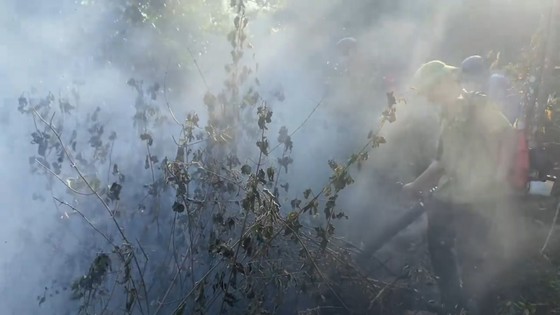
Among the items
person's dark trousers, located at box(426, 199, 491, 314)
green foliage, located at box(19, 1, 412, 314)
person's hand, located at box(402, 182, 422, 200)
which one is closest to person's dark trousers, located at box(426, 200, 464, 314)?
person's dark trousers, located at box(426, 199, 491, 314)

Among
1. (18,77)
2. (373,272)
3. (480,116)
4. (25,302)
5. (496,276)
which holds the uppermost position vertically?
(18,77)

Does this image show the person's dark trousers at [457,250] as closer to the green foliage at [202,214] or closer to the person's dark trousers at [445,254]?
the person's dark trousers at [445,254]

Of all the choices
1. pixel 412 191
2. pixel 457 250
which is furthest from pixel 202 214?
pixel 457 250

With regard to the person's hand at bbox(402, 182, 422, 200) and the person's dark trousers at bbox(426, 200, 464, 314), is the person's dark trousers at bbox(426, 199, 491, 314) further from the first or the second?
the person's hand at bbox(402, 182, 422, 200)

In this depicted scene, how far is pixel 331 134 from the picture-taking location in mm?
5293

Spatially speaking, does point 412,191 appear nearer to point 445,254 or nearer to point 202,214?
point 445,254

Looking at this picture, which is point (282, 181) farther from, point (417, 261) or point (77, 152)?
point (77, 152)

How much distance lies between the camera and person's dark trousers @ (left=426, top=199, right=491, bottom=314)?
3592mm

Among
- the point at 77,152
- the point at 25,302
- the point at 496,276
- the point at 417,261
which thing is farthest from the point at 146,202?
the point at 496,276

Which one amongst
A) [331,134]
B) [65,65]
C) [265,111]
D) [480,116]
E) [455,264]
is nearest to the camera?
[265,111]

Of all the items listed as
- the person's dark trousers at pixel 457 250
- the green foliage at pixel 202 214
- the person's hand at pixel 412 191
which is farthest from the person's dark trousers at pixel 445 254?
the green foliage at pixel 202 214

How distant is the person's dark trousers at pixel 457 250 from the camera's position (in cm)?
359

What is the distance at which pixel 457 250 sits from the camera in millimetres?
3721

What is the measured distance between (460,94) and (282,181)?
1.38 meters
